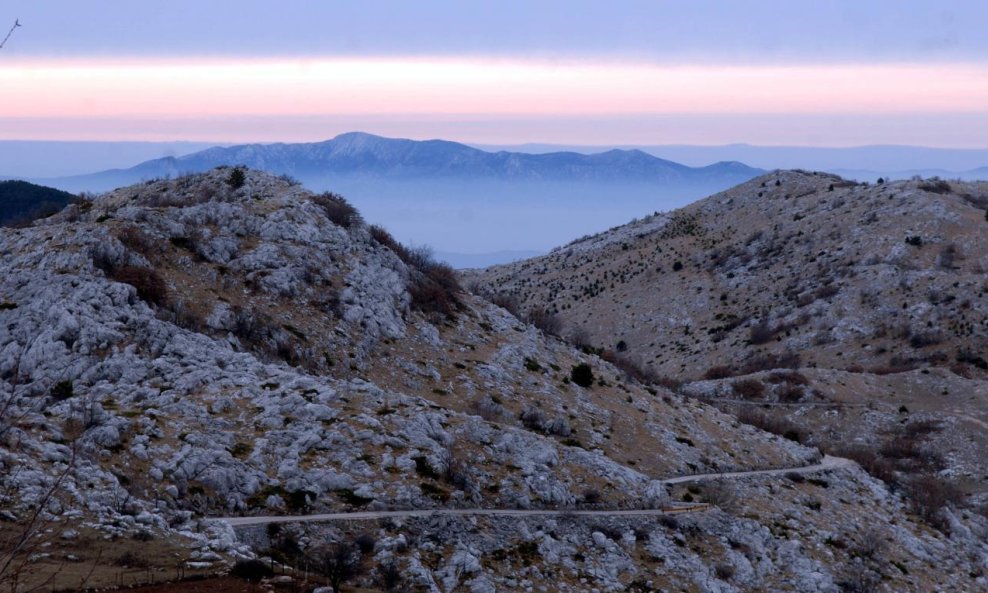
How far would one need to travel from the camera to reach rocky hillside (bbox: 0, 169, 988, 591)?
30.8 m

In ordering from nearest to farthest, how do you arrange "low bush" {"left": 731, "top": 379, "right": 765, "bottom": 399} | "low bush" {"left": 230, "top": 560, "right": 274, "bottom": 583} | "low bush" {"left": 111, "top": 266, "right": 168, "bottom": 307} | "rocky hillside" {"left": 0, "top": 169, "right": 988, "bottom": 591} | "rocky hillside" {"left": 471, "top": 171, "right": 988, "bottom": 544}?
"low bush" {"left": 230, "top": 560, "right": 274, "bottom": 583} → "rocky hillside" {"left": 0, "top": 169, "right": 988, "bottom": 591} → "low bush" {"left": 111, "top": 266, "right": 168, "bottom": 307} → "rocky hillside" {"left": 471, "top": 171, "right": 988, "bottom": 544} → "low bush" {"left": 731, "top": 379, "right": 765, "bottom": 399}

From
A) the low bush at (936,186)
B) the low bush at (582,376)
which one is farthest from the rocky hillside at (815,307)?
the low bush at (582,376)

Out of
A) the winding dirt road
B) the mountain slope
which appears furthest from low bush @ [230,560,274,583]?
the mountain slope

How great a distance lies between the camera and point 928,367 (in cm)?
7588

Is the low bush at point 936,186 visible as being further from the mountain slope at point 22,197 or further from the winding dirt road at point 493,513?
the mountain slope at point 22,197

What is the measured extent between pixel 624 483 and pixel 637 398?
15.4m

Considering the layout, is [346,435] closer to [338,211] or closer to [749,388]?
[338,211]

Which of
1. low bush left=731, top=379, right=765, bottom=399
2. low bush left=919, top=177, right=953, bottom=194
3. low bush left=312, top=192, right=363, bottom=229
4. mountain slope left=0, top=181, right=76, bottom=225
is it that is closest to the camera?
low bush left=312, top=192, right=363, bottom=229

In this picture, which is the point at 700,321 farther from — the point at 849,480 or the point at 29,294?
the point at 29,294

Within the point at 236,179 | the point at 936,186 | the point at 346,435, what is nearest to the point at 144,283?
the point at 346,435

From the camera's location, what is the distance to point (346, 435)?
3809cm

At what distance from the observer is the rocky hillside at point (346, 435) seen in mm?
30797

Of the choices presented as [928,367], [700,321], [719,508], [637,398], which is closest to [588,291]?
[700,321]

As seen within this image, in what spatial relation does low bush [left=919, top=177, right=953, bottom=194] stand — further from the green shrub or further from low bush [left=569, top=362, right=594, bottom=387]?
the green shrub
